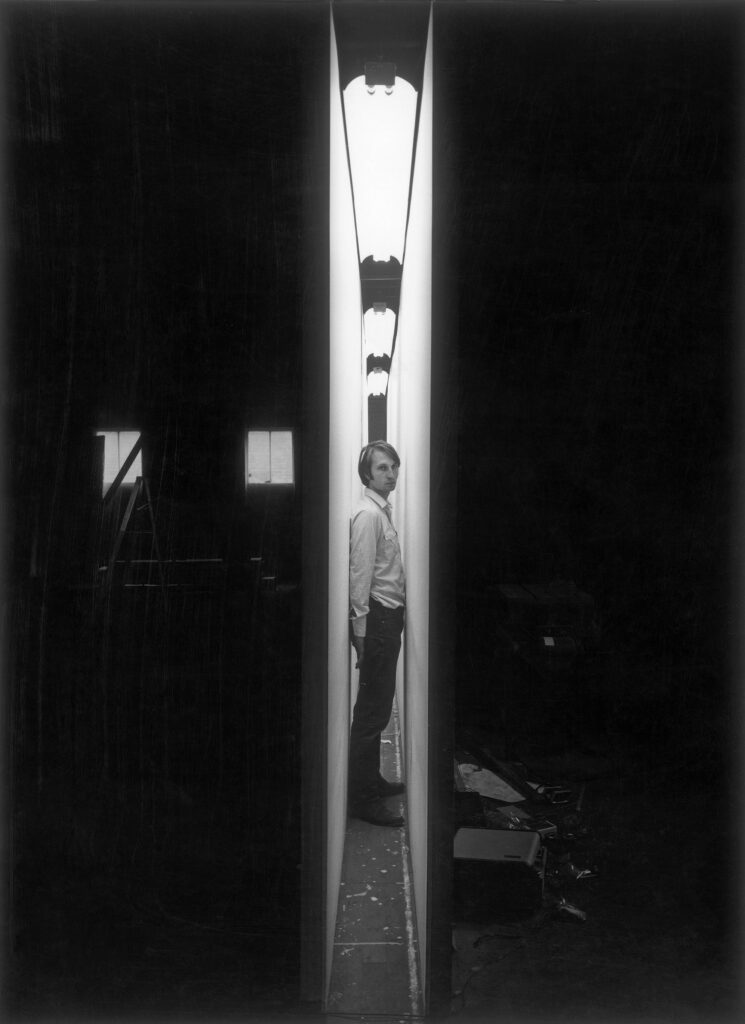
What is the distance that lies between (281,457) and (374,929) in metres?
1.46

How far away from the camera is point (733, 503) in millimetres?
1733

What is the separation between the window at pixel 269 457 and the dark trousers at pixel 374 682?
1.31 metres

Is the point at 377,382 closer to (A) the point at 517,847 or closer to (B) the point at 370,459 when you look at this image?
(B) the point at 370,459

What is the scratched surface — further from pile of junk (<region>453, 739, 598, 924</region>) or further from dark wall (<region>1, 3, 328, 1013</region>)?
dark wall (<region>1, 3, 328, 1013</region>)

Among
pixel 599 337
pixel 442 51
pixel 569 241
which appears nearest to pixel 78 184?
pixel 442 51

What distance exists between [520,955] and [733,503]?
1.35 m

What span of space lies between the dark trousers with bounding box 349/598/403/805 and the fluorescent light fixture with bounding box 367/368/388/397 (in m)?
3.18

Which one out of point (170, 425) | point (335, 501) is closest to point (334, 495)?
point (335, 501)

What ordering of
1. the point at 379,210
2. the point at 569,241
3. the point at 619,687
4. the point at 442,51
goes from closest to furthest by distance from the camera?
1. the point at 442,51
2. the point at 569,241
3. the point at 619,687
4. the point at 379,210

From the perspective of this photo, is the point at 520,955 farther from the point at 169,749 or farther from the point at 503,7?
the point at 503,7

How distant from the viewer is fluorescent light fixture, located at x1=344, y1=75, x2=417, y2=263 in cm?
210

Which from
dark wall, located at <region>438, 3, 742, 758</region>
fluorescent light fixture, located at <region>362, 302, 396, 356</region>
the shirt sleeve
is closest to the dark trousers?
the shirt sleeve

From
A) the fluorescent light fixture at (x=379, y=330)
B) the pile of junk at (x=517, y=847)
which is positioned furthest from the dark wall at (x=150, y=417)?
the fluorescent light fixture at (x=379, y=330)

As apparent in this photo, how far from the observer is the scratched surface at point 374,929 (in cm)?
179
